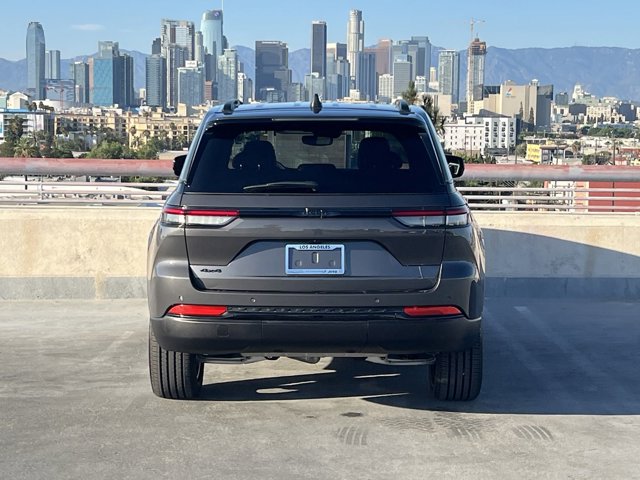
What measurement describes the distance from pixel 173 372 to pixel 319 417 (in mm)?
868

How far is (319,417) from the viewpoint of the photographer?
6422 mm

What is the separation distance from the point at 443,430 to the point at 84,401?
2.12 meters

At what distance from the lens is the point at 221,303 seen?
5926 millimetres

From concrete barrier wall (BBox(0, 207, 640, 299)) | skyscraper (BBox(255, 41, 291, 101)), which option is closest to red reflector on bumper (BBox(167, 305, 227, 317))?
concrete barrier wall (BBox(0, 207, 640, 299))

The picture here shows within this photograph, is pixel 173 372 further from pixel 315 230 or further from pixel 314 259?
pixel 315 230

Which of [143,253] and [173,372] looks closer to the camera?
[173,372]

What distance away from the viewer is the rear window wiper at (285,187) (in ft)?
19.6

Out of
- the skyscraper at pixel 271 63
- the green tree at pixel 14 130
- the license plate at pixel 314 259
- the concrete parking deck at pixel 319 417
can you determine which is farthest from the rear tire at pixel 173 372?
the skyscraper at pixel 271 63

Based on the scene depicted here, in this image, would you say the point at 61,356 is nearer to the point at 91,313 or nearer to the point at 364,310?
the point at 91,313

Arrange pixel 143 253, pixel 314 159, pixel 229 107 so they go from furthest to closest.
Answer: pixel 143 253 < pixel 229 107 < pixel 314 159

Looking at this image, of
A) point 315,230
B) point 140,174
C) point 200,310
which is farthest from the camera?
point 140,174

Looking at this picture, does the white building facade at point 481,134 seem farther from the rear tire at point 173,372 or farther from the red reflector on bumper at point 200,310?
the red reflector on bumper at point 200,310

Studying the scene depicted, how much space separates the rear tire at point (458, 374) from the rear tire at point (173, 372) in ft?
4.46

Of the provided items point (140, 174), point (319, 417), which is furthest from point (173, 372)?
point (140, 174)
